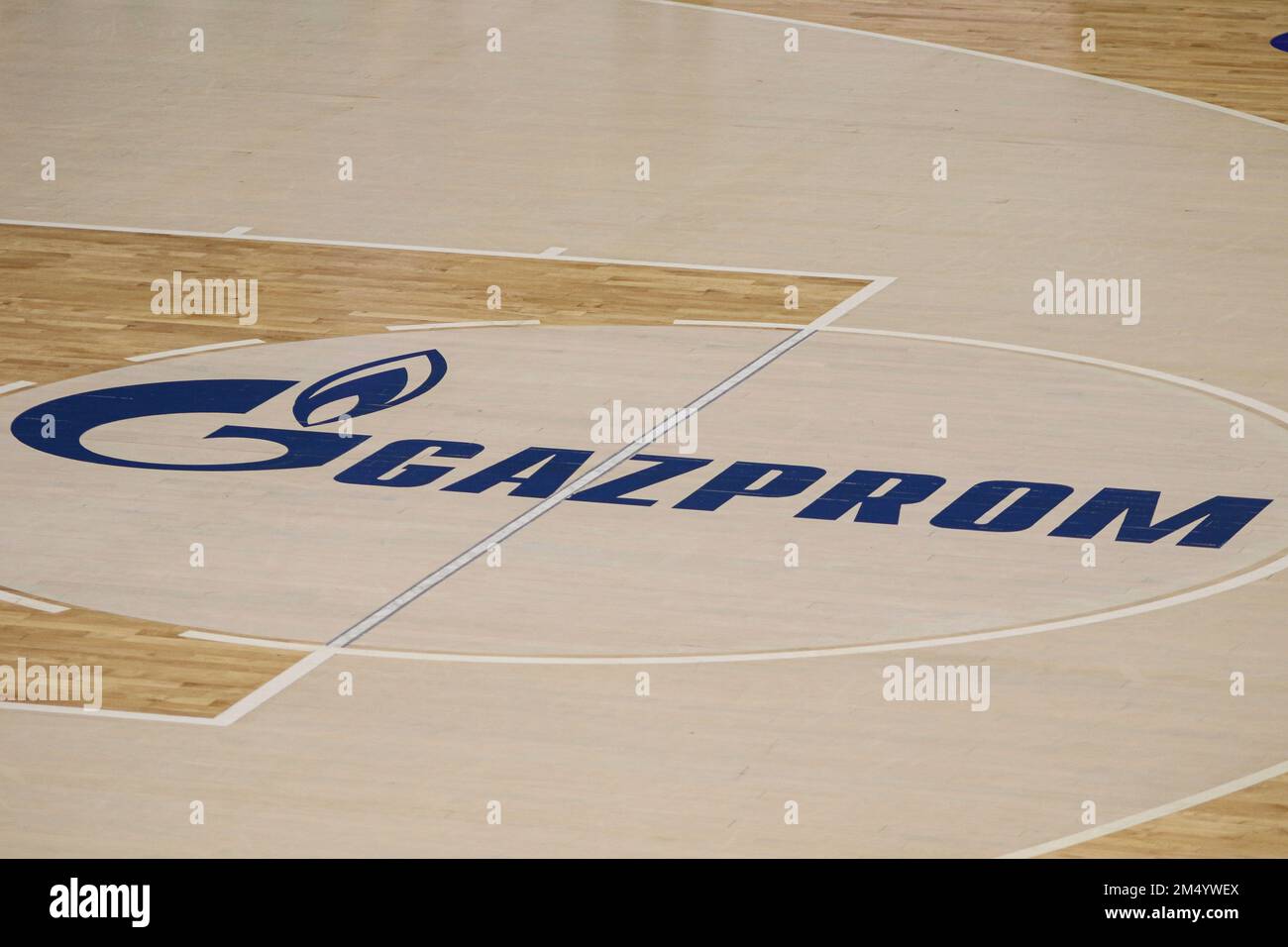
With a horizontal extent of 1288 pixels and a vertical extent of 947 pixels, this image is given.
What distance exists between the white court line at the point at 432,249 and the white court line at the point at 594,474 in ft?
1.99

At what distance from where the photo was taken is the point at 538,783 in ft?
30.3

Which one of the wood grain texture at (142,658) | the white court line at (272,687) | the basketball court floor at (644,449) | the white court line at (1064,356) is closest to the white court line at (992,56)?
the basketball court floor at (644,449)

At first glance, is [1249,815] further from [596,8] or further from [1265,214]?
[596,8]

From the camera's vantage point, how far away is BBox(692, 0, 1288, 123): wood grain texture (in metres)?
20.4

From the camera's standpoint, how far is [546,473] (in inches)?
487

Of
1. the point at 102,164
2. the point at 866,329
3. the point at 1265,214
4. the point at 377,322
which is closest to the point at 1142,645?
the point at 866,329

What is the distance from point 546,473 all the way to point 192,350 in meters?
2.91

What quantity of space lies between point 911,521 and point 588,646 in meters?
2.06

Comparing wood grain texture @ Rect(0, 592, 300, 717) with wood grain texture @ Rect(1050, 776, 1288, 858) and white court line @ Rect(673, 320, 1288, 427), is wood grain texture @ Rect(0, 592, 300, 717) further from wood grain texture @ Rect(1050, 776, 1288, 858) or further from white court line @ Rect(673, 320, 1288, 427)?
white court line @ Rect(673, 320, 1288, 427)

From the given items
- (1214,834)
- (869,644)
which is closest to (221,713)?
(869,644)

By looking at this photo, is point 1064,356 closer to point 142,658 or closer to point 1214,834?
point 1214,834

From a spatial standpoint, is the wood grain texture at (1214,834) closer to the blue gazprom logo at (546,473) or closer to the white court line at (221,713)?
the blue gazprom logo at (546,473)

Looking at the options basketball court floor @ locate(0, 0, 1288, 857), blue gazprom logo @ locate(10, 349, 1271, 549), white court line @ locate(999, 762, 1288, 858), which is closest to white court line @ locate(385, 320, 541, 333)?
basketball court floor @ locate(0, 0, 1288, 857)

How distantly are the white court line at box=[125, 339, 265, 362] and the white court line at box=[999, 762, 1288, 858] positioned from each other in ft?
23.0
